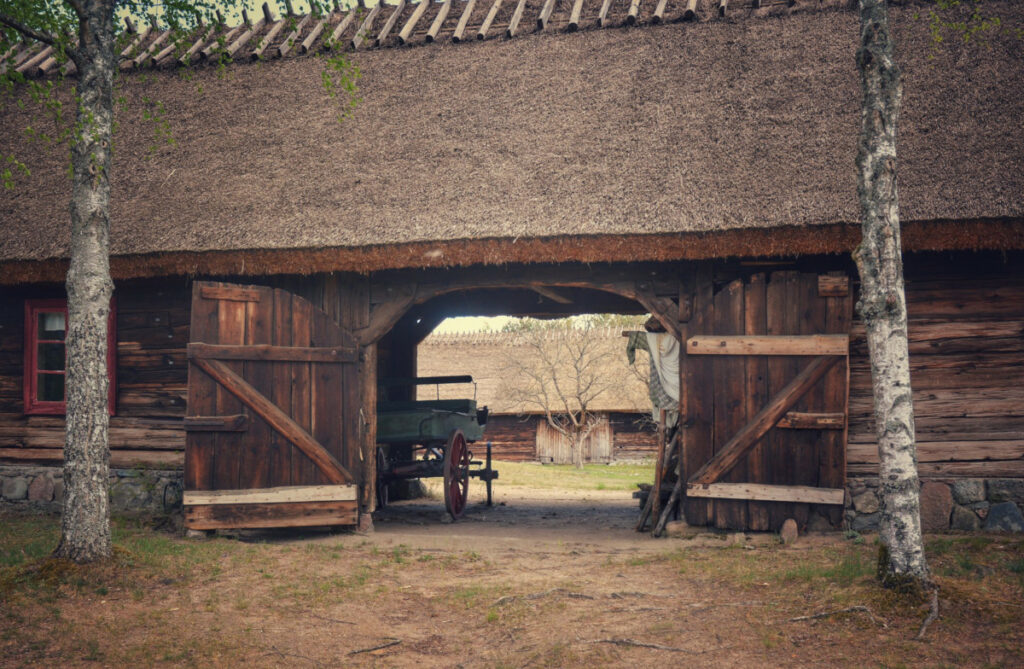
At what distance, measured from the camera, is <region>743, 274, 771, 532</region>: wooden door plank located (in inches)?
313

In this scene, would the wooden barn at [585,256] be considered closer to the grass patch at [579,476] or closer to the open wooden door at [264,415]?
the open wooden door at [264,415]

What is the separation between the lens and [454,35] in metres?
11.5

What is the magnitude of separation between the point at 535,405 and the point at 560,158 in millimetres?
15979

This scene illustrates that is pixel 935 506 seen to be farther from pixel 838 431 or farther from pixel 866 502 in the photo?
pixel 838 431

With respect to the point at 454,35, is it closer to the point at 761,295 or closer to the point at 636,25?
the point at 636,25

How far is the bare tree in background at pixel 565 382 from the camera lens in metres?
24.3

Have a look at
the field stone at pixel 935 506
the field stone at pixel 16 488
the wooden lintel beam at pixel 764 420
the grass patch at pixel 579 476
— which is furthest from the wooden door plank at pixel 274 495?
the grass patch at pixel 579 476

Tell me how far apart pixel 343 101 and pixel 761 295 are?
561 cm

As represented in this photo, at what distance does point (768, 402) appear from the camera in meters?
7.98

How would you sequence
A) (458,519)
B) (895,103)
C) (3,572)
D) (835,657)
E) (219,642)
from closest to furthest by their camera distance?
(835,657) < (219,642) < (895,103) < (3,572) < (458,519)

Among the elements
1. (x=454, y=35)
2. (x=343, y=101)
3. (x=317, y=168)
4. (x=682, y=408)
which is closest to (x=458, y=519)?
(x=682, y=408)

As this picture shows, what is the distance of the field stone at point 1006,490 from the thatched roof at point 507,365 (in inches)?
616

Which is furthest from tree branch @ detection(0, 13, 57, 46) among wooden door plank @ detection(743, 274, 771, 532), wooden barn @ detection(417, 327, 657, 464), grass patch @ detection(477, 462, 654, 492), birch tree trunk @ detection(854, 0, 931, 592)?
wooden barn @ detection(417, 327, 657, 464)

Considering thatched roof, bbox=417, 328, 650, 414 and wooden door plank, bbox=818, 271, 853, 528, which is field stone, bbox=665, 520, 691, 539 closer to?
wooden door plank, bbox=818, 271, 853, 528
